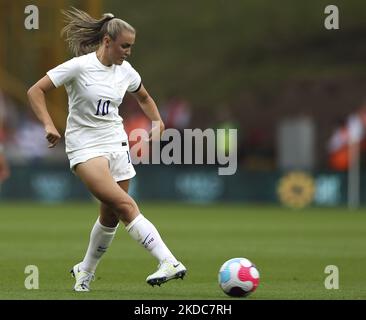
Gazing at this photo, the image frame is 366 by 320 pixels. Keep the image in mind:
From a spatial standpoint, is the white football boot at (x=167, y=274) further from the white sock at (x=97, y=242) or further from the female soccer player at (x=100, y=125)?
the white sock at (x=97, y=242)

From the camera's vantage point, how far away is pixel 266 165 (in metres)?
42.0

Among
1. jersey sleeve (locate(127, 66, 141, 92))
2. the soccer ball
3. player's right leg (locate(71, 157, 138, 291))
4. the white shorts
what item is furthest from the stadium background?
jersey sleeve (locate(127, 66, 141, 92))

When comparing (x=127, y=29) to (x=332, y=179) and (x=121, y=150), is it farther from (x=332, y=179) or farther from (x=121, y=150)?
(x=332, y=179)

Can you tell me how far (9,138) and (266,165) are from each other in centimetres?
882

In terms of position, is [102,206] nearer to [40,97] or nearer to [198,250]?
[40,97]

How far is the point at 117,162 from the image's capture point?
Answer: 38.7ft

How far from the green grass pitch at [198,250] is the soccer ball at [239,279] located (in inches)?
6.5

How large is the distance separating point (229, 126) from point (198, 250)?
62.5ft

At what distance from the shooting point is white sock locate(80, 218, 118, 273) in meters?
12.1

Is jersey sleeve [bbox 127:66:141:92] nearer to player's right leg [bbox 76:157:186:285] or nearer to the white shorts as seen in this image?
the white shorts

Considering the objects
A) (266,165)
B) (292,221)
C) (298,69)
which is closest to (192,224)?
(292,221)

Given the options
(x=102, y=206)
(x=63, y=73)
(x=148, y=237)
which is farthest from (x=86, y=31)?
(x=148, y=237)

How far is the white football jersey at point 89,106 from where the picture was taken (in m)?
11.7

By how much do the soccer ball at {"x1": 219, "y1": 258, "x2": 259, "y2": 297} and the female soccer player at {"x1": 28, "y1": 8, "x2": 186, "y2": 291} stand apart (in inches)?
17.2
